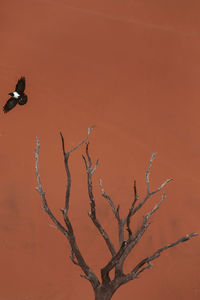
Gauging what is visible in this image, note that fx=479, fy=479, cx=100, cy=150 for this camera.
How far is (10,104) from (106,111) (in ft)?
4.34

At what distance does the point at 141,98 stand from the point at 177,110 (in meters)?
0.52

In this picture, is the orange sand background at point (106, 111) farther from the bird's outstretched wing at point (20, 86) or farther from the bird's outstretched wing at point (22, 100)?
the bird's outstretched wing at point (20, 86)

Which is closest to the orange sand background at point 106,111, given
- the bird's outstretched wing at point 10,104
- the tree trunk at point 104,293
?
the bird's outstretched wing at point 10,104

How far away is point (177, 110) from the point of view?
6.62 meters

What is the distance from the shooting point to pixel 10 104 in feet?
21.4

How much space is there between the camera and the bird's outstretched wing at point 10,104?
6.48 meters

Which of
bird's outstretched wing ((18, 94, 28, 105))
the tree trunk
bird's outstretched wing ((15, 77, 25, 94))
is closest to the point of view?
the tree trunk

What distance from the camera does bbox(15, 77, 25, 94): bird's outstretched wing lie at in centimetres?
620

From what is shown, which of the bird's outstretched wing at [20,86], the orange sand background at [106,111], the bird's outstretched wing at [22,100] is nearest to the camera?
the bird's outstretched wing at [20,86]

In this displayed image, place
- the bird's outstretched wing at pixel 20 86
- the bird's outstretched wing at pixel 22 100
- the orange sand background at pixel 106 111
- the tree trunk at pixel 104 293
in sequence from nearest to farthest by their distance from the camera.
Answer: the tree trunk at pixel 104 293, the bird's outstretched wing at pixel 20 86, the bird's outstretched wing at pixel 22 100, the orange sand background at pixel 106 111

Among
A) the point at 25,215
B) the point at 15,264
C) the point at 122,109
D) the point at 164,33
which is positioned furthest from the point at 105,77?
the point at 15,264

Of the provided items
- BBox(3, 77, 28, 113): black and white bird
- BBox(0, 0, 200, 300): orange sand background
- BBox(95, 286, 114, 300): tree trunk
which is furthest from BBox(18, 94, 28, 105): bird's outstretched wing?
BBox(95, 286, 114, 300): tree trunk

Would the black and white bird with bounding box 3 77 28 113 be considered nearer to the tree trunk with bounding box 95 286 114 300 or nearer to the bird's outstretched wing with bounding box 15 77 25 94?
the bird's outstretched wing with bounding box 15 77 25 94

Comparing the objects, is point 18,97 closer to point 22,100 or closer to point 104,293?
point 22,100
